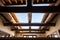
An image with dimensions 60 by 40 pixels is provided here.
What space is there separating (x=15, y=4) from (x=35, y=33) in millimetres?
6532

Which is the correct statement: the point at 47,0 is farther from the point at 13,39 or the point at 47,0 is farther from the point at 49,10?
the point at 13,39

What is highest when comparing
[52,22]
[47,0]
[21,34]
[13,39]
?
[47,0]

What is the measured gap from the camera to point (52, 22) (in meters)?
5.15

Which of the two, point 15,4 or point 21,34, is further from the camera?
point 21,34

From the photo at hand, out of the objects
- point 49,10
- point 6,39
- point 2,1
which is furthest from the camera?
point 2,1

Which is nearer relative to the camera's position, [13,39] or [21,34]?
[13,39]

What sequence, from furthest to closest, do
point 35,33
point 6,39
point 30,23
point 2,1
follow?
1. point 35,33
2. point 30,23
3. point 2,1
4. point 6,39

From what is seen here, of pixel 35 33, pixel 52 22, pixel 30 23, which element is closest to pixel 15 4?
pixel 30 23

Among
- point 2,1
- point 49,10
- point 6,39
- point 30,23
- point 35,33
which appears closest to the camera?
point 6,39

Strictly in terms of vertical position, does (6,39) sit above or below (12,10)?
below

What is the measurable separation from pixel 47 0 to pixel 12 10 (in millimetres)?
881

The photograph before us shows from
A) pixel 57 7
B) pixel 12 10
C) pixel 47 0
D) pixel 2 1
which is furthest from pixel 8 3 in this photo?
pixel 57 7

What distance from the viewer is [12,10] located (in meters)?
2.71

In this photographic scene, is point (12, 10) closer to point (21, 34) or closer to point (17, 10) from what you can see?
point (17, 10)
